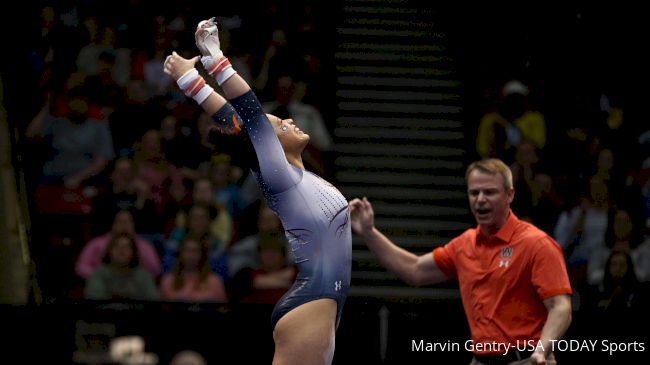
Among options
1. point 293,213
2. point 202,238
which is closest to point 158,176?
point 202,238

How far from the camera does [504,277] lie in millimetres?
6109

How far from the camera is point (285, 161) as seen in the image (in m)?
5.36

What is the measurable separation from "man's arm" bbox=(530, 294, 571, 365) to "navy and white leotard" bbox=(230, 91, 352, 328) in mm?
1018

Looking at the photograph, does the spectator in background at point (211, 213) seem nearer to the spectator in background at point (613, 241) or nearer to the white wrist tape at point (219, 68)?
the spectator in background at point (613, 241)

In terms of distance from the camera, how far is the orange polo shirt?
595 cm

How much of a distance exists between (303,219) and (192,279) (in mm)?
3400

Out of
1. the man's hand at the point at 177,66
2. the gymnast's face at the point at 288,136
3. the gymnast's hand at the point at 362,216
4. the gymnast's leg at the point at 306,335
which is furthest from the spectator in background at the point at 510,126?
the man's hand at the point at 177,66

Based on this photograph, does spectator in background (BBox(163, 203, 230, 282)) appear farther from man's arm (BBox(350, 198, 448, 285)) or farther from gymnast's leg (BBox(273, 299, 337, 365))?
gymnast's leg (BBox(273, 299, 337, 365))

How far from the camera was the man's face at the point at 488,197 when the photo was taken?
6.19 m

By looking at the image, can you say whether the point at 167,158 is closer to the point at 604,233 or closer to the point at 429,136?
the point at 429,136

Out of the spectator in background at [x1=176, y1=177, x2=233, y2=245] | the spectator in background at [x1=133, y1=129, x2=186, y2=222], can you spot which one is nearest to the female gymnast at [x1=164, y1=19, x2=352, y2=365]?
the spectator in background at [x1=176, y1=177, x2=233, y2=245]

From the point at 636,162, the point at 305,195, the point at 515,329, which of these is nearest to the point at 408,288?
the point at 636,162

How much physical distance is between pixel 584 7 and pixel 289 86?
3931mm

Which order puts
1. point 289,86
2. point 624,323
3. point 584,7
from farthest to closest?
point 584,7 < point 289,86 < point 624,323
